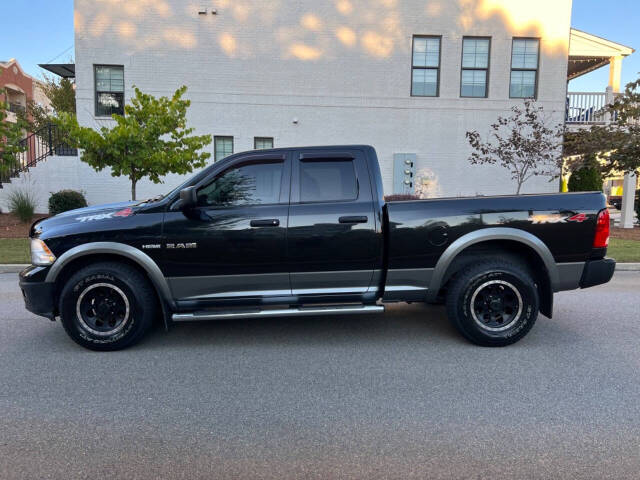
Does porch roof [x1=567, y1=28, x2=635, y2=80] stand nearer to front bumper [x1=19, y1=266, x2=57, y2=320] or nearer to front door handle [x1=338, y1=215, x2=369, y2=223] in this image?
front door handle [x1=338, y1=215, x2=369, y2=223]

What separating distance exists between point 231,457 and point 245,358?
5.29 feet

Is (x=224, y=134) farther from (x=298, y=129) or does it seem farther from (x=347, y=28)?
(x=347, y=28)

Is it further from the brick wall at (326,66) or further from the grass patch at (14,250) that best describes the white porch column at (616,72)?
the grass patch at (14,250)

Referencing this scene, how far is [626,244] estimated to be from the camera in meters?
11.8

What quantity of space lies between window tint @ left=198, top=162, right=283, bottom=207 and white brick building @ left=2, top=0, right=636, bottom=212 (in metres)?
11.3

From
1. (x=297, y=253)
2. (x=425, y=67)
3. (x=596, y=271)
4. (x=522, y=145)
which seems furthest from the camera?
(x=425, y=67)

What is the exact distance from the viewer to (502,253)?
187 inches

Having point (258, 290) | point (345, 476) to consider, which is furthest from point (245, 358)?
point (345, 476)

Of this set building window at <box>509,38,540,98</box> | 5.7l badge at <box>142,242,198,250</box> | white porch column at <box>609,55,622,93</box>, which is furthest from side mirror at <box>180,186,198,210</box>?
white porch column at <box>609,55,622,93</box>

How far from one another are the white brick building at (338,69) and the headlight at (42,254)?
1148 cm

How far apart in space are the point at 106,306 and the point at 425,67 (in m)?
14.4

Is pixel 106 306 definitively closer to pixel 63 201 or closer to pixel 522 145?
pixel 63 201

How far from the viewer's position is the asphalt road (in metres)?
2.62

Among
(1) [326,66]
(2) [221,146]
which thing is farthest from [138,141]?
(1) [326,66]
